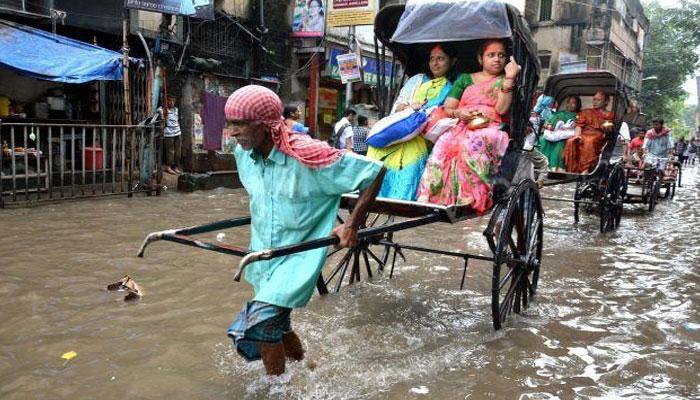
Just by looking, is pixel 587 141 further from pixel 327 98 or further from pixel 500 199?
pixel 327 98

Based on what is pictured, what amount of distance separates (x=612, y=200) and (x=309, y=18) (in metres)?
10.3

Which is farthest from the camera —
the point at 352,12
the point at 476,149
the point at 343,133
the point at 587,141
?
the point at 352,12

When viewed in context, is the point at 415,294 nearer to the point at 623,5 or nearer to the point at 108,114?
the point at 108,114

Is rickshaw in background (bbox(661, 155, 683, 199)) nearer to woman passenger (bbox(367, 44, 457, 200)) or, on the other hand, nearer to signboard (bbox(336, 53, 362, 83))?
signboard (bbox(336, 53, 362, 83))

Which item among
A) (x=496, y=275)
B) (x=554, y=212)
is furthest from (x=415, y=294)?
(x=554, y=212)

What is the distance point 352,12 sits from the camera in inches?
520

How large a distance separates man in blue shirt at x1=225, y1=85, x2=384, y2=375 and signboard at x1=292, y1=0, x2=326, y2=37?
532 inches

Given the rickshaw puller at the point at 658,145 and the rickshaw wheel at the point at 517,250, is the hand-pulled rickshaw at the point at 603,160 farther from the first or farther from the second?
the rickshaw puller at the point at 658,145

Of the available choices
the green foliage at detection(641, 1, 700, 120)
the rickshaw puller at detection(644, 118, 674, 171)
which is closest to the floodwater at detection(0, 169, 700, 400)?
the rickshaw puller at detection(644, 118, 674, 171)

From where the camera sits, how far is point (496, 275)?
3760mm

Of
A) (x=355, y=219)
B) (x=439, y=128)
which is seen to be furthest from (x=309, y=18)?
(x=355, y=219)

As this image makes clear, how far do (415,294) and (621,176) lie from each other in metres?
5.23

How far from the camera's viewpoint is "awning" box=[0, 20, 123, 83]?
27.2 ft

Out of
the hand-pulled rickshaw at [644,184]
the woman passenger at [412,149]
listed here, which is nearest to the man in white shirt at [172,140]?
the woman passenger at [412,149]
